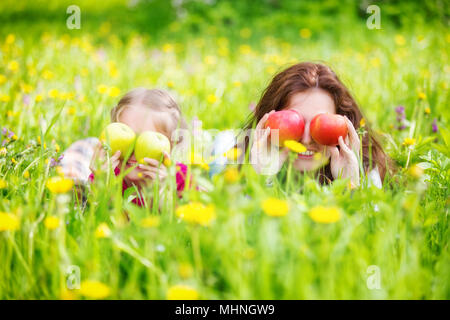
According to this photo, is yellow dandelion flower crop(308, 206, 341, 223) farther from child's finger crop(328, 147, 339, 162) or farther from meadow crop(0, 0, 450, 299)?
child's finger crop(328, 147, 339, 162)

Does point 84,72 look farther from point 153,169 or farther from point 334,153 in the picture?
point 334,153

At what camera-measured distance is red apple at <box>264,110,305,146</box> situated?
5.42ft

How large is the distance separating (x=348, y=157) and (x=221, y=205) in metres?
0.80

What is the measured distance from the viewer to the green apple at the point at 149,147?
1629 millimetres

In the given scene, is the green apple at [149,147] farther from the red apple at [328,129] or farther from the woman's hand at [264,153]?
the red apple at [328,129]

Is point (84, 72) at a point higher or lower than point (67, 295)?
higher

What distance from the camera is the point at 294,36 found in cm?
527

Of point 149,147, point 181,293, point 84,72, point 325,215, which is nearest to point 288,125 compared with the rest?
point 149,147

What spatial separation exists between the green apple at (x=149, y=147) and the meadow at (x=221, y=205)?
18cm

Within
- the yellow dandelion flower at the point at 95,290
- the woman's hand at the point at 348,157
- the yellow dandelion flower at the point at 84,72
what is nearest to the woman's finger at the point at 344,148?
the woman's hand at the point at 348,157

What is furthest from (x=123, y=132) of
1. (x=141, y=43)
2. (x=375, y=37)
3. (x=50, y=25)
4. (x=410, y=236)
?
(x=50, y=25)

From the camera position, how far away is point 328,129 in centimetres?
163
